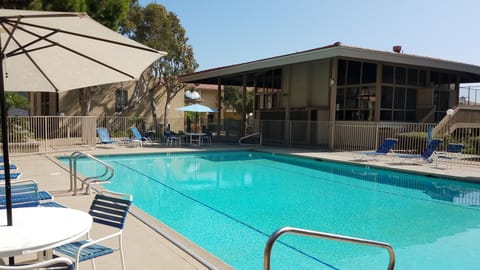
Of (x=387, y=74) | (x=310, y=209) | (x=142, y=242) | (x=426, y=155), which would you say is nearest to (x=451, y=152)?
(x=426, y=155)

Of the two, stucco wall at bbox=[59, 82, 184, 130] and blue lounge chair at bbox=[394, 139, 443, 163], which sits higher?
stucco wall at bbox=[59, 82, 184, 130]

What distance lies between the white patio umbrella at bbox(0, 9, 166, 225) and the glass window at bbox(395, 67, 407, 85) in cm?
1848

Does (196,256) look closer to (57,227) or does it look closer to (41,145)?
(57,227)

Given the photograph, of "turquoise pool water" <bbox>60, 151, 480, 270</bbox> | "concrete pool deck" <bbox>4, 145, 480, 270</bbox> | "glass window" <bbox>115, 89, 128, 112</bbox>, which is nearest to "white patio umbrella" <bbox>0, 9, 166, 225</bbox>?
"concrete pool deck" <bbox>4, 145, 480, 270</bbox>

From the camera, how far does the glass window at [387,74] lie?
19562mm

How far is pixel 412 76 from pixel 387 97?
8.77ft

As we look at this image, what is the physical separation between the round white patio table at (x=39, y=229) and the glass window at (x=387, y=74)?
18996 millimetres

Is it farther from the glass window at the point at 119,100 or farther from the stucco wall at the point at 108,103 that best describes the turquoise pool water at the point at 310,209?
the glass window at the point at 119,100

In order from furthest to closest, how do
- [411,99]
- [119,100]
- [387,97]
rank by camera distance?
[119,100]
[411,99]
[387,97]

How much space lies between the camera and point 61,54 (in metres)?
4.12

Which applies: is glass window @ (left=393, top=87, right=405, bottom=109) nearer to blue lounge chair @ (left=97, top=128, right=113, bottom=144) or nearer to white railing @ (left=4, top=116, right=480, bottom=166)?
white railing @ (left=4, top=116, right=480, bottom=166)

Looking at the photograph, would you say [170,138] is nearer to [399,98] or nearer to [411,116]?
[399,98]

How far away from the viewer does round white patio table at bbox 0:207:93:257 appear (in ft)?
8.36

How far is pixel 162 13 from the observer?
23812 millimetres
